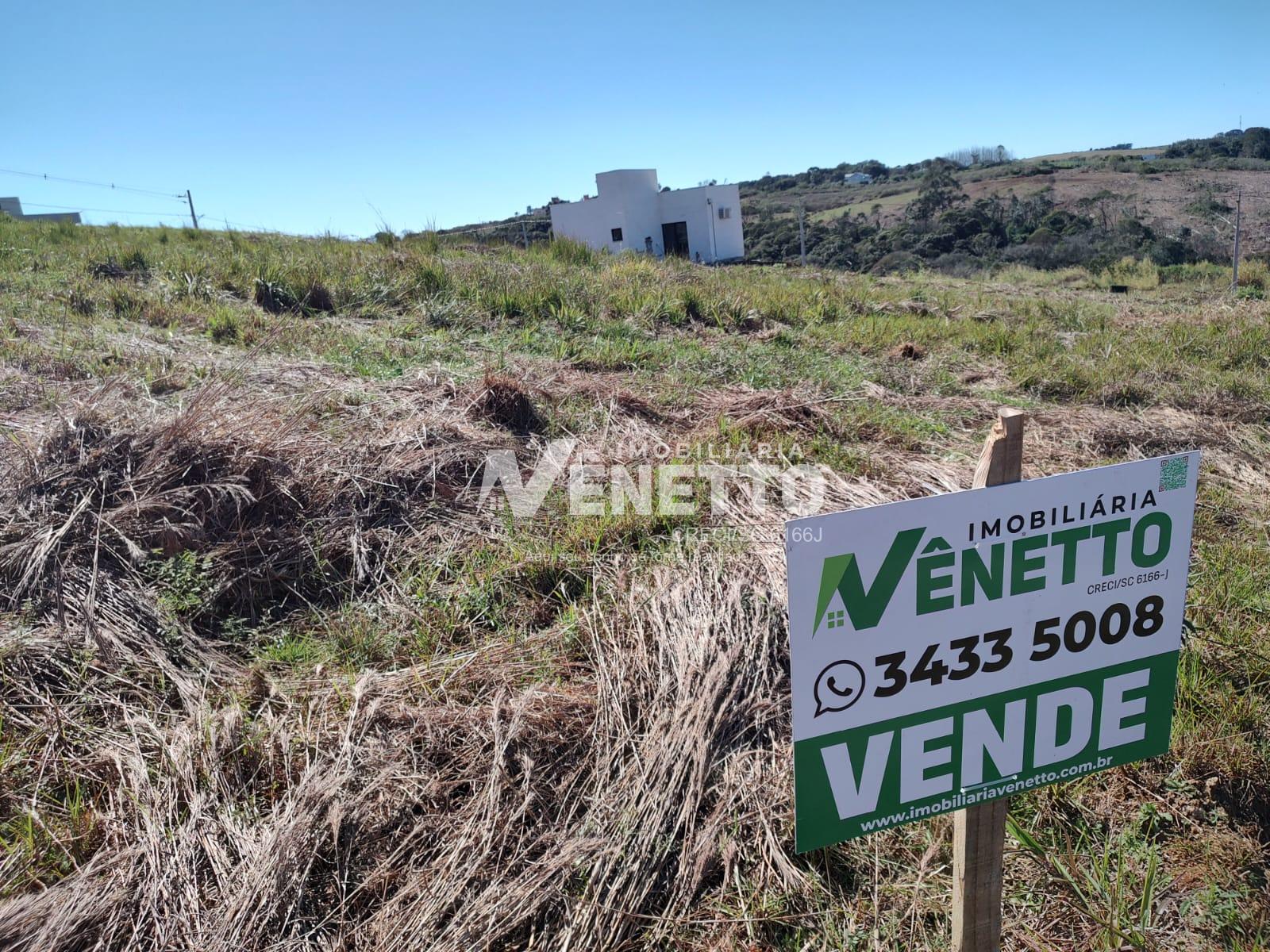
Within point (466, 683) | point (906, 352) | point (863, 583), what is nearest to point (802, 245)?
point (906, 352)

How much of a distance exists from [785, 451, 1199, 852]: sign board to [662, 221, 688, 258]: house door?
3104 cm

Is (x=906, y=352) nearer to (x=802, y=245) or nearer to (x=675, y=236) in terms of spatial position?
(x=802, y=245)

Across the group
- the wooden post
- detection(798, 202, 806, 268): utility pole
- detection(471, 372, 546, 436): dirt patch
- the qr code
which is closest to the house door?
detection(798, 202, 806, 268): utility pole

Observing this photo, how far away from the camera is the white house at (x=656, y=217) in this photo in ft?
101

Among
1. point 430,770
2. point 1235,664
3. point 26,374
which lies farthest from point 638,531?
point 26,374

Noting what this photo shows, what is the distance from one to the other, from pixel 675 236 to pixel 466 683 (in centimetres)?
3157

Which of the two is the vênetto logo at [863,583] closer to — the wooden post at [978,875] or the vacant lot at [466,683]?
the wooden post at [978,875]

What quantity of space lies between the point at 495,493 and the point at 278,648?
4.62 feet

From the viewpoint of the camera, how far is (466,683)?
2.71m

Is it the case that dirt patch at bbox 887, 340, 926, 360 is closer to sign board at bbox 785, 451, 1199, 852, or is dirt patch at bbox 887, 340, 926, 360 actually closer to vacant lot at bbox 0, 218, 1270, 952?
vacant lot at bbox 0, 218, 1270, 952

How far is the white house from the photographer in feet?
101

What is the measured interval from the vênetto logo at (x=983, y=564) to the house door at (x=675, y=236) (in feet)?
102

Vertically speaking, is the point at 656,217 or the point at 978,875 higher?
the point at 656,217

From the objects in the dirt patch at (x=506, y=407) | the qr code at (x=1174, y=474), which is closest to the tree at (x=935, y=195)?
the dirt patch at (x=506, y=407)
